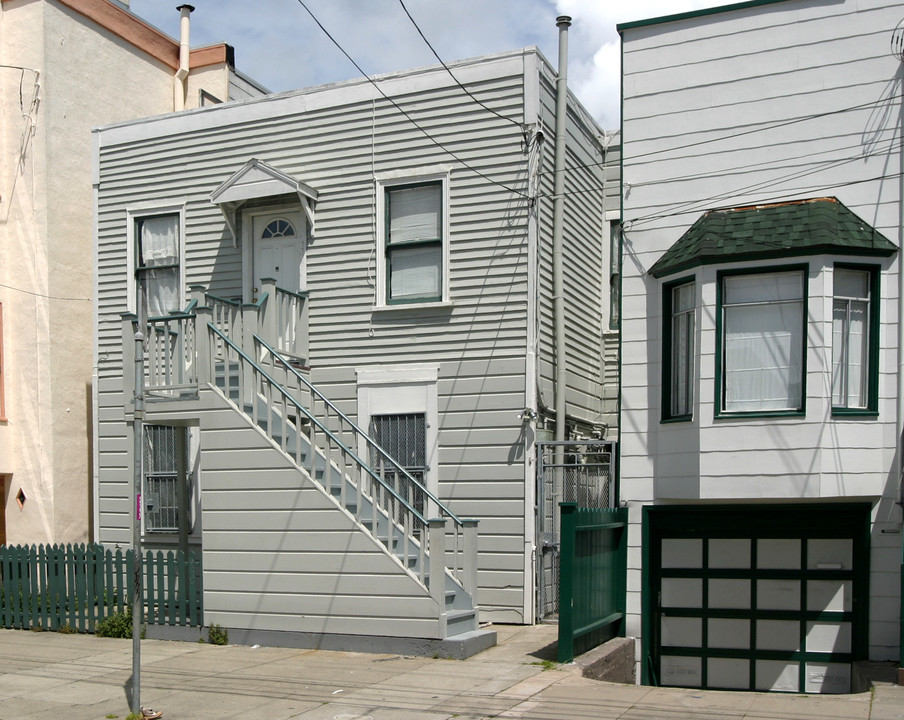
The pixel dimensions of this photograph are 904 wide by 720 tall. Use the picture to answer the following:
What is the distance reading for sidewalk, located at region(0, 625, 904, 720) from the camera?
9.24 metres

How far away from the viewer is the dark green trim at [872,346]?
11.3 meters

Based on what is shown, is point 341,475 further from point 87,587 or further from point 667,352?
point 667,352

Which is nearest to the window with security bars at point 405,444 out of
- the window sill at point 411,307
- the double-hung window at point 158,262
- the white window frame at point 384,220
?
the window sill at point 411,307

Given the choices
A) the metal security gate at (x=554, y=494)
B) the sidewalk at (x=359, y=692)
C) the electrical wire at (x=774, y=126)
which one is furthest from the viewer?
the metal security gate at (x=554, y=494)

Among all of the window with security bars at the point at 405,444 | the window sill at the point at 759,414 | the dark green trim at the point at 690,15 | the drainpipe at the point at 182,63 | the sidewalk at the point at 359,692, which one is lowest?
the sidewalk at the point at 359,692

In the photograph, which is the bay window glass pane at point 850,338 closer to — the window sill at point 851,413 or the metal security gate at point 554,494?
the window sill at point 851,413

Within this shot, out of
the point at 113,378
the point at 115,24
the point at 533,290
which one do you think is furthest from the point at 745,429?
the point at 115,24

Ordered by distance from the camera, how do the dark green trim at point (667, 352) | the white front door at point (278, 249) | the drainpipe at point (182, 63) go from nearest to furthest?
the dark green trim at point (667, 352) < the white front door at point (278, 249) < the drainpipe at point (182, 63)

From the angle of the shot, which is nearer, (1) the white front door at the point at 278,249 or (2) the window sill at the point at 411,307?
(2) the window sill at the point at 411,307

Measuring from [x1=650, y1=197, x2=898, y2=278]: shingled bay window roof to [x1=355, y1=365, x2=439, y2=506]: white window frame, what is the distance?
3.71m

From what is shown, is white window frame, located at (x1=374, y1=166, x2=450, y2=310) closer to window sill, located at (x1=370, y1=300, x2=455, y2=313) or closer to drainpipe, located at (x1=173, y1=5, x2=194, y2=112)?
window sill, located at (x1=370, y1=300, x2=455, y2=313)

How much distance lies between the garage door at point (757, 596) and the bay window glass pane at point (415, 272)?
443cm

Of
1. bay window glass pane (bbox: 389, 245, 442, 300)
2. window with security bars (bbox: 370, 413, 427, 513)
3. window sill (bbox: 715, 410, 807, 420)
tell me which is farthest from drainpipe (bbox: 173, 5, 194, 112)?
window sill (bbox: 715, 410, 807, 420)

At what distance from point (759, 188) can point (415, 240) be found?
484 cm
